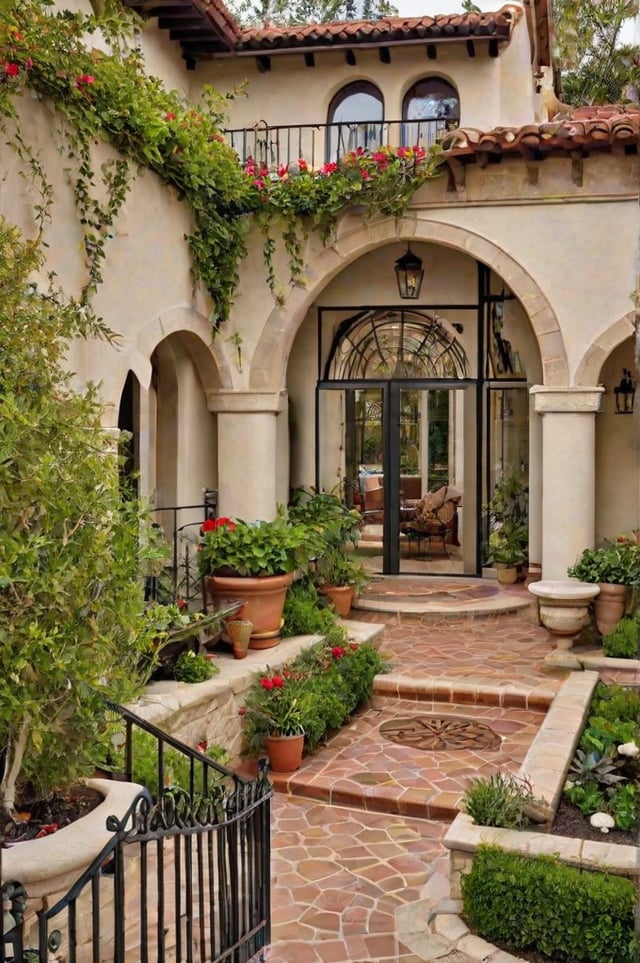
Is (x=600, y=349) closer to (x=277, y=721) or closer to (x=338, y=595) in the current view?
(x=338, y=595)

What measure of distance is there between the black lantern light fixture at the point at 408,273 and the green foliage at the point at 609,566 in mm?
4360

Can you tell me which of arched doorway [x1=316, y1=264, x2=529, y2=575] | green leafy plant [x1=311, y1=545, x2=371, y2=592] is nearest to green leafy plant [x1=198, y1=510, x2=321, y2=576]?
green leafy plant [x1=311, y1=545, x2=371, y2=592]

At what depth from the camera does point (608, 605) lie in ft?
30.8

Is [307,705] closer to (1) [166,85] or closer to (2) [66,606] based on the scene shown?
(2) [66,606]

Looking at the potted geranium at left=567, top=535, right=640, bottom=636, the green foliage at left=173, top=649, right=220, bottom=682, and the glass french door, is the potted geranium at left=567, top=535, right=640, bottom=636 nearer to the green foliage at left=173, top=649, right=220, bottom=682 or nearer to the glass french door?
the glass french door

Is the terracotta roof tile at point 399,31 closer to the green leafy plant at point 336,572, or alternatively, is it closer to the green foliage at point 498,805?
the green leafy plant at point 336,572

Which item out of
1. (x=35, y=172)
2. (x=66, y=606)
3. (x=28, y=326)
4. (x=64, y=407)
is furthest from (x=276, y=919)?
(x=35, y=172)

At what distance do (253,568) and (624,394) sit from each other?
18.5 ft

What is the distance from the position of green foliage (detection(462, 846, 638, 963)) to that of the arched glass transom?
9.12m

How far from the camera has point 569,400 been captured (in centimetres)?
1027

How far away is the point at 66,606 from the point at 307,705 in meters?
3.86

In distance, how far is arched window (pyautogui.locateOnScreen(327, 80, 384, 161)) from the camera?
41.5 ft

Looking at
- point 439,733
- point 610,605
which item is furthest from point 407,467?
point 439,733

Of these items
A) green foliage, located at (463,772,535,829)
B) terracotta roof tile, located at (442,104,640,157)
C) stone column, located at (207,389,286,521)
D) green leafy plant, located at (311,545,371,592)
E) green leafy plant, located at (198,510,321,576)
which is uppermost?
terracotta roof tile, located at (442,104,640,157)
